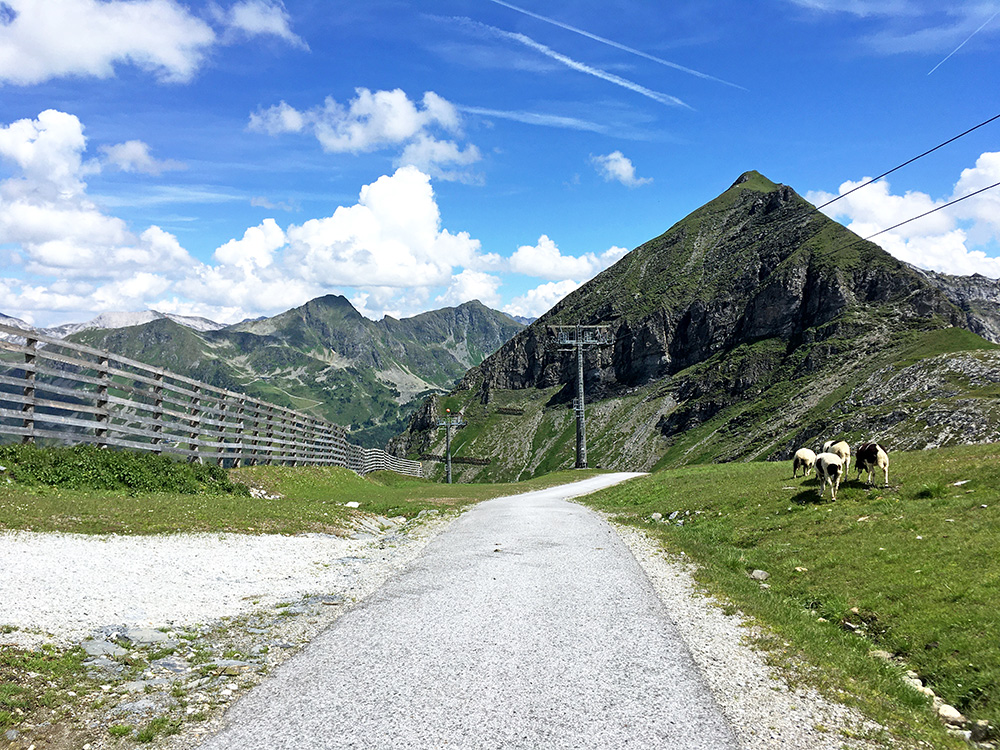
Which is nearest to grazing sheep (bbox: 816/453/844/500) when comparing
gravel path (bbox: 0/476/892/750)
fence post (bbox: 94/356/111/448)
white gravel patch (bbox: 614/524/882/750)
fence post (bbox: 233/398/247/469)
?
gravel path (bbox: 0/476/892/750)

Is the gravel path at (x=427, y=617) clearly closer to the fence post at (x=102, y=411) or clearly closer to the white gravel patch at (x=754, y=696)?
the white gravel patch at (x=754, y=696)

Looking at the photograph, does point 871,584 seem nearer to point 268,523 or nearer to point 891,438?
point 268,523

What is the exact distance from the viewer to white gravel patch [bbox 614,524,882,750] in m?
6.21

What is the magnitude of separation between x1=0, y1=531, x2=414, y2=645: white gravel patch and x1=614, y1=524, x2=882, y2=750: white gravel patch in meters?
6.59

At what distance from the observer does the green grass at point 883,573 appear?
320 inches

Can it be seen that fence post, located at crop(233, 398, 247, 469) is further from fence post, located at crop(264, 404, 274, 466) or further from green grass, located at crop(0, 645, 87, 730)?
green grass, located at crop(0, 645, 87, 730)

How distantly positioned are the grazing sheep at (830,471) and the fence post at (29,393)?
24851mm

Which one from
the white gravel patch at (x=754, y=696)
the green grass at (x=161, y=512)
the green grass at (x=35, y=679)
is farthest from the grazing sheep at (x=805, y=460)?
the green grass at (x=35, y=679)

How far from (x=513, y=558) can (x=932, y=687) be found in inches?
354

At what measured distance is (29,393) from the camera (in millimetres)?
18719

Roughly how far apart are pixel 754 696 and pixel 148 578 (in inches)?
401

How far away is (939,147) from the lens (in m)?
22.7

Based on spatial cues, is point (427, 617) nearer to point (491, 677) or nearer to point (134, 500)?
point (491, 677)

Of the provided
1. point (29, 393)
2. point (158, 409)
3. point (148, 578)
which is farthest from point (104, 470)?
point (148, 578)
